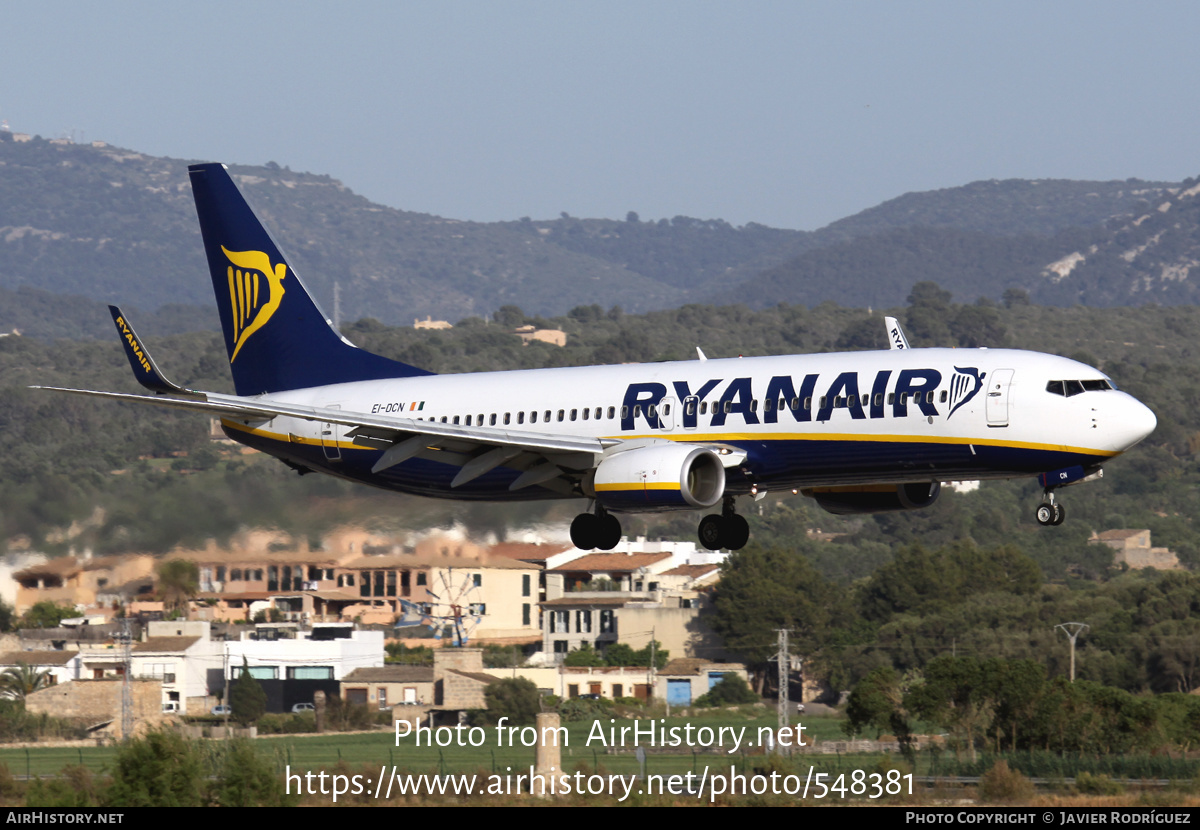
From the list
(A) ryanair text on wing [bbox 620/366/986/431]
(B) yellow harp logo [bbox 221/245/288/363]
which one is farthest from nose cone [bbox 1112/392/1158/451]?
(B) yellow harp logo [bbox 221/245/288/363]

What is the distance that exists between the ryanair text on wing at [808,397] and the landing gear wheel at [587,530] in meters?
3.18

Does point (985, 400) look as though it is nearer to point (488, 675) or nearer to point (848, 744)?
point (848, 744)

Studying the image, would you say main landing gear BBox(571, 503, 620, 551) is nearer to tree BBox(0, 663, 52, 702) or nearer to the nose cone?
the nose cone

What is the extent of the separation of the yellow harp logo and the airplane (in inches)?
114

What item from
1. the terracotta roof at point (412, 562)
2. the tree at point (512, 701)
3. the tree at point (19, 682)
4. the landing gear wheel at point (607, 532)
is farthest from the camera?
the tree at point (512, 701)

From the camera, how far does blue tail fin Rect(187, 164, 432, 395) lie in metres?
56.7

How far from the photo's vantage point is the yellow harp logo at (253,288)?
189 ft

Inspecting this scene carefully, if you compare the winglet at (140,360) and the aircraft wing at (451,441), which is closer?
the aircraft wing at (451,441)

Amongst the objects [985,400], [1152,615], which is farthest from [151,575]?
[1152,615]

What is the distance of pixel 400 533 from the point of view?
61844 mm

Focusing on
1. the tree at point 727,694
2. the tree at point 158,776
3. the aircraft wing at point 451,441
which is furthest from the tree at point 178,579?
the tree at point 727,694

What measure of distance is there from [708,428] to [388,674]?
64.0 meters

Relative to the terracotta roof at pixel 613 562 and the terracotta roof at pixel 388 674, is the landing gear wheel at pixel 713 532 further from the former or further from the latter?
the terracotta roof at pixel 613 562
